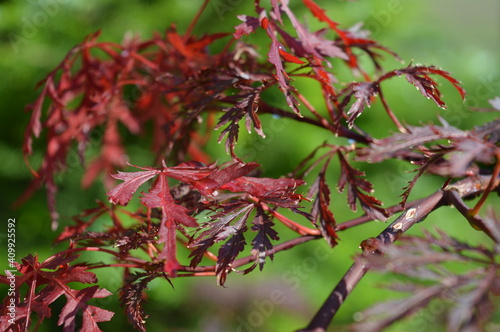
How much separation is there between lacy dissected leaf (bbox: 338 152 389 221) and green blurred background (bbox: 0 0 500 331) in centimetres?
101

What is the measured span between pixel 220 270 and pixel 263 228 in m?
0.05

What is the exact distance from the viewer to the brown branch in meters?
0.41

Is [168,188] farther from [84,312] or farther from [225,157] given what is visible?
[225,157]

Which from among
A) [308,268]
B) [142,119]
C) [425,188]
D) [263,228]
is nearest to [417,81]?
[263,228]

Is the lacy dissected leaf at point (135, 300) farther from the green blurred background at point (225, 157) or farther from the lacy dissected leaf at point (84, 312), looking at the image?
the green blurred background at point (225, 157)

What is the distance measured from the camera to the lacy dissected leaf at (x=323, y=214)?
56cm

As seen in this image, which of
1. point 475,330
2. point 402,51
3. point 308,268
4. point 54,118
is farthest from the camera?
point 402,51

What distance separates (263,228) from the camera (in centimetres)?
49

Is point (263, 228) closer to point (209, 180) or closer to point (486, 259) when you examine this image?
point (209, 180)

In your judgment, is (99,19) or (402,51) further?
(402,51)

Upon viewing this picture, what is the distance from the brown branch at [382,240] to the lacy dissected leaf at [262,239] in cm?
7

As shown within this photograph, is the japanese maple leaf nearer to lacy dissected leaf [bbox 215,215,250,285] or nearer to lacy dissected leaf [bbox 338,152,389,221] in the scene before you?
lacy dissected leaf [bbox 215,215,250,285]

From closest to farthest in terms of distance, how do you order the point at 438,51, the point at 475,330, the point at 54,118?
the point at 475,330 → the point at 54,118 → the point at 438,51

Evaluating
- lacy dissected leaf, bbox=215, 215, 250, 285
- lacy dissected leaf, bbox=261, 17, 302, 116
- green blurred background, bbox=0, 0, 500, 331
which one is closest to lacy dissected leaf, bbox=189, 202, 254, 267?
lacy dissected leaf, bbox=215, 215, 250, 285
